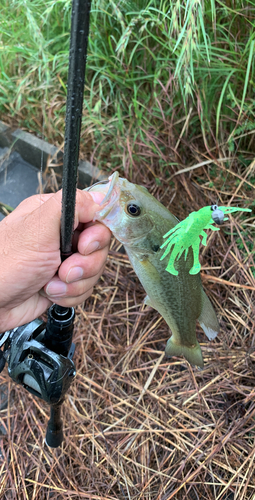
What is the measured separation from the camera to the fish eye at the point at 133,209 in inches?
44.7

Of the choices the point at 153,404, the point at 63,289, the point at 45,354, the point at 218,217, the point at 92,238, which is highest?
the point at 218,217

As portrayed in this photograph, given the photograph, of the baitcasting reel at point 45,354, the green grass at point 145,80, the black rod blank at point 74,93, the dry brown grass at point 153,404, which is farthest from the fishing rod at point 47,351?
the green grass at point 145,80

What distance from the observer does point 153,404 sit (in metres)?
2.02

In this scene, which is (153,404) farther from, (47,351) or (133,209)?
(133,209)

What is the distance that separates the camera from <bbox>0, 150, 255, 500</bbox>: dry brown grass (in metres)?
1.81

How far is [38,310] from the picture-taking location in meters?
1.46

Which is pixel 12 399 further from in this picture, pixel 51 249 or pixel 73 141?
pixel 73 141

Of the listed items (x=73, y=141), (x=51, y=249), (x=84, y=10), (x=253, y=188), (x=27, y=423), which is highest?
(x=84, y=10)

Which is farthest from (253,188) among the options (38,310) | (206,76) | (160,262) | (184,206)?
(38,310)

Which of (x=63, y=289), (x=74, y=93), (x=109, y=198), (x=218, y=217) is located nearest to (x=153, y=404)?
(x=63, y=289)

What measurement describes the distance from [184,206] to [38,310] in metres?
1.17

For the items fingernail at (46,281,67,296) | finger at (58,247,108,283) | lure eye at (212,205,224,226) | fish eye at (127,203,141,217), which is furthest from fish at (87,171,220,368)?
lure eye at (212,205,224,226)

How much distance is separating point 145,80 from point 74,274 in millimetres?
1708

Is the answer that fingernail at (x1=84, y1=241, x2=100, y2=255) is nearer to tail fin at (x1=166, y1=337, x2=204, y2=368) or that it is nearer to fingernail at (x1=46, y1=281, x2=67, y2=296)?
fingernail at (x1=46, y1=281, x2=67, y2=296)
